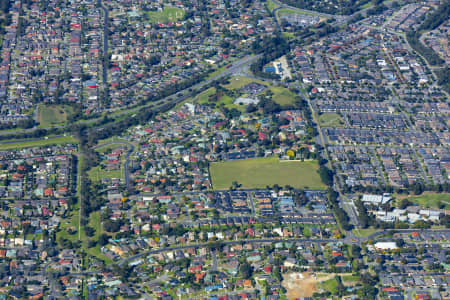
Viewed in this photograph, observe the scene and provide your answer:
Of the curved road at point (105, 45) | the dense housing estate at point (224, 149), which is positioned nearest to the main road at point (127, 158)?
the dense housing estate at point (224, 149)

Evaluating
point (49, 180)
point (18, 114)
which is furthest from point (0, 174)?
point (18, 114)

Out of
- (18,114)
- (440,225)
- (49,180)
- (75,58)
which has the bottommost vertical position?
(440,225)

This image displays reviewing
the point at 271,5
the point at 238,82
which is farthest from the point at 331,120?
the point at 271,5

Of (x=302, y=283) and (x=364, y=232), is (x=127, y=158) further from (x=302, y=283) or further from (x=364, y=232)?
(x=364, y=232)

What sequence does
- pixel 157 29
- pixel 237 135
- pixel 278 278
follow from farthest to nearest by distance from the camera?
pixel 157 29
pixel 237 135
pixel 278 278

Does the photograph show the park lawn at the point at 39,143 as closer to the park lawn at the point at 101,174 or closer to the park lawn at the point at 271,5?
the park lawn at the point at 101,174

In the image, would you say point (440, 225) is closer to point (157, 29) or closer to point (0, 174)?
point (0, 174)

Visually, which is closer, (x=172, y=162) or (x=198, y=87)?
(x=172, y=162)
